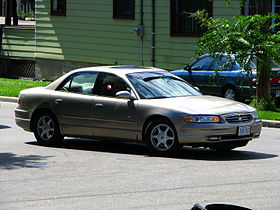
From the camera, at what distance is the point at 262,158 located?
11633 millimetres

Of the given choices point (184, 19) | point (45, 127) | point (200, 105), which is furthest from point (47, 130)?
point (184, 19)

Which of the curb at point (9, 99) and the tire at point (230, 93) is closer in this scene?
the tire at point (230, 93)

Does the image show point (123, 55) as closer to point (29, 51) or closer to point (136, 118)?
point (29, 51)

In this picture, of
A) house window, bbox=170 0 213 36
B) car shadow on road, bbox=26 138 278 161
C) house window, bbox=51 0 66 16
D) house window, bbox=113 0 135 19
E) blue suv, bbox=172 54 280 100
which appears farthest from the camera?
house window, bbox=51 0 66 16

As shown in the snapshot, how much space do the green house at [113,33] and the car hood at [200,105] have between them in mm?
11375

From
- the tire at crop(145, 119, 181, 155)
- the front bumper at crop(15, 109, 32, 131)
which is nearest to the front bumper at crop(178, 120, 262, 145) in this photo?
the tire at crop(145, 119, 181, 155)

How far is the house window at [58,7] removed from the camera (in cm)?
2898

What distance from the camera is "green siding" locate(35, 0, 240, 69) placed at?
2489 centimetres

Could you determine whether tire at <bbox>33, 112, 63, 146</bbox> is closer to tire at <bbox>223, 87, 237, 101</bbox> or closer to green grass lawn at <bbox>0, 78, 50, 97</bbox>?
tire at <bbox>223, 87, 237, 101</bbox>

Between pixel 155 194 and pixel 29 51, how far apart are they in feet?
75.3

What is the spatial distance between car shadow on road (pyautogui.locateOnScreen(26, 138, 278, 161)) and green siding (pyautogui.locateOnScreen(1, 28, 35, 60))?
55.6 feet

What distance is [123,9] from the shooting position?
26.9m

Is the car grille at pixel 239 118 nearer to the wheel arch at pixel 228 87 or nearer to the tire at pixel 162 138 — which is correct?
the tire at pixel 162 138

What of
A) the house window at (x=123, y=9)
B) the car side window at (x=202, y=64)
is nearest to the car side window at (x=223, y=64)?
the car side window at (x=202, y=64)
